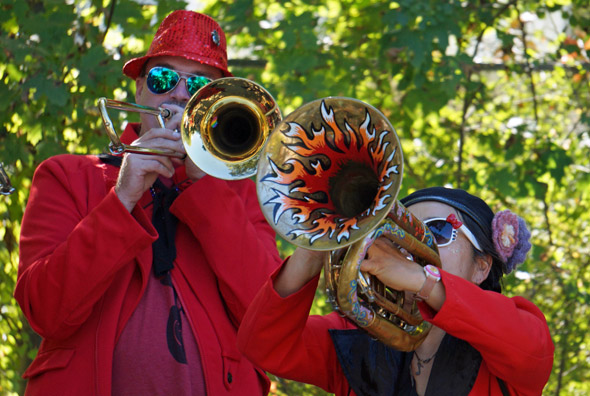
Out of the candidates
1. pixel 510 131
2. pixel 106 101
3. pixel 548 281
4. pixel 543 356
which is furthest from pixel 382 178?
pixel 548 281

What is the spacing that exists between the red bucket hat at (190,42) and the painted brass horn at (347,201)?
0.82 m

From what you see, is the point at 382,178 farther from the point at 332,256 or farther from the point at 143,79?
the point at 143,79

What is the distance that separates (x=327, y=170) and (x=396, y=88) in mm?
2668

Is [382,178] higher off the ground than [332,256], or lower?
higher

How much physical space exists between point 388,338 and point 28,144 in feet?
8.81

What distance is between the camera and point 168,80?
2768 mm

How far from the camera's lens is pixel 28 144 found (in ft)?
13.5

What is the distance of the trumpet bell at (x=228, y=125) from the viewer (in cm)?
256

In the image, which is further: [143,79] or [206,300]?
[143,79]

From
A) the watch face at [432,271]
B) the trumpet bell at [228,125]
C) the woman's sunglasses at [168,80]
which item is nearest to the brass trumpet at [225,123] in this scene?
the trumpet bell at [228,125]

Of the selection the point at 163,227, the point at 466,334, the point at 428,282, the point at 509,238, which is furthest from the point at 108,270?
the point at 509,238

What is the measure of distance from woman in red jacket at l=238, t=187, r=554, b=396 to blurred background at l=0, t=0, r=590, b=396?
1.79m

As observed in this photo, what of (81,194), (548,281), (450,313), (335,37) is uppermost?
(450,313)

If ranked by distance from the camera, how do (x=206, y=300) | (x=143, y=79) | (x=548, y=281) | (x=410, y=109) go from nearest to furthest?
(x=206, y=300) → (x=143, y=79) → (x=410, y=109) → (x=548, y=281)
